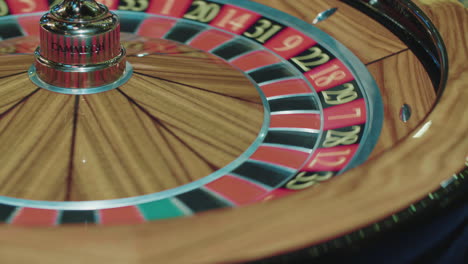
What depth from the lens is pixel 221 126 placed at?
1.69 meters

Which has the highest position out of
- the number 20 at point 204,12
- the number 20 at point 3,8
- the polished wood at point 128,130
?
the number 20 at point 204,12

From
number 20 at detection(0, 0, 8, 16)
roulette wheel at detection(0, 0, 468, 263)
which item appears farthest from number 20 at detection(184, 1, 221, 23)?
number 20 at detection(0, 0, 8, 16)

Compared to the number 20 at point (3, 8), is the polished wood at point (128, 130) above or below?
above

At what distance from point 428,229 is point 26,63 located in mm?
1334

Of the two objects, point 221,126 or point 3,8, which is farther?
point 3,8

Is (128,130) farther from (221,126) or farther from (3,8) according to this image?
(3,8)

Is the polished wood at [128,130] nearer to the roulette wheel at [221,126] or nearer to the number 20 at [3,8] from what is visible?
the roulette wheel at [221,126]

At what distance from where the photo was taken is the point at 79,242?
90 cm

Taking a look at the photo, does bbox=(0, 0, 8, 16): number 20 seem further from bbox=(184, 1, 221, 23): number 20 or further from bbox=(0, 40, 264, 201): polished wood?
bbox=(184, 1, 221, 23): number 20

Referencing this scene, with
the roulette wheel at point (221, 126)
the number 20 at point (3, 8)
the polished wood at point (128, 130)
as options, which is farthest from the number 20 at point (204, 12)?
the number 20 at point (3, 8)

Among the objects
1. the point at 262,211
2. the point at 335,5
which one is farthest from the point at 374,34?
the point at 262,211

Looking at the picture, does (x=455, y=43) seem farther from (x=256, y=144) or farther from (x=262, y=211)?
(x=262, y=211)

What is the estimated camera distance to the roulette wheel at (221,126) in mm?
966

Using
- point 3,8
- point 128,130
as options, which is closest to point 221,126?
point 128,130
